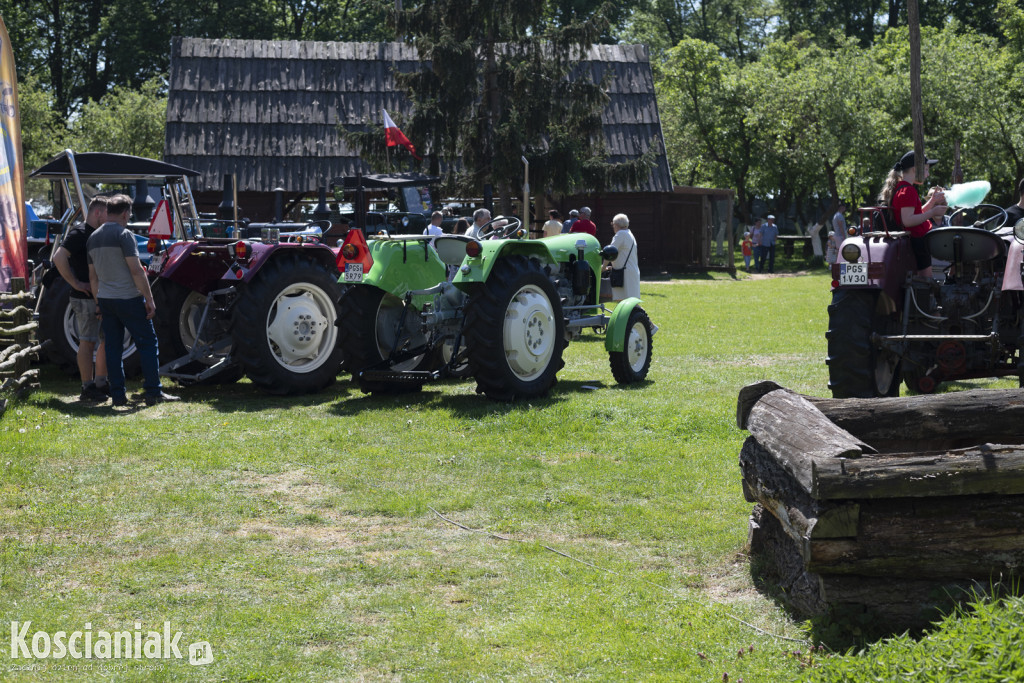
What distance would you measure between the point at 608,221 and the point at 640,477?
83.2 feet

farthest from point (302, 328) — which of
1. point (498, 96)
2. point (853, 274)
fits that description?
point (498, 96)

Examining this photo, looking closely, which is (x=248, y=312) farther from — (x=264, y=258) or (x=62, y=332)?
(x=62, y=332)

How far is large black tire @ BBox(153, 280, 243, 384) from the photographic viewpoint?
37.4 feet

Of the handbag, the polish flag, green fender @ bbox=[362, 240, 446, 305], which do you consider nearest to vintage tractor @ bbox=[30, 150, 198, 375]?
green fender @ bbox=[362, 240, 446, 305]

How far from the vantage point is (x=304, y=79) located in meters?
30.6

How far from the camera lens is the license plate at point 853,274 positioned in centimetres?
883

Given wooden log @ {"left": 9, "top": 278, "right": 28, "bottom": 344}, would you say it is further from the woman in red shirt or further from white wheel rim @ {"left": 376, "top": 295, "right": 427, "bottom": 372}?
the woman in red shirt

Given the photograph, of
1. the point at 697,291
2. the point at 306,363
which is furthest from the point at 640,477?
the point at 697,291

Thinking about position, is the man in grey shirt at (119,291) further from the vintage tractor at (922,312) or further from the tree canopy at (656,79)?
the tree canopy at (656,79)

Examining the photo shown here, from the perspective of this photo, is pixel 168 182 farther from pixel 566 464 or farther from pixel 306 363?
pixel 566 464

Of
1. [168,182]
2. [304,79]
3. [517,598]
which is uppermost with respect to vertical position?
[304,79]

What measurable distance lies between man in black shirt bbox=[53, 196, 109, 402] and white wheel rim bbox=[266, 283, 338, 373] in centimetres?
152

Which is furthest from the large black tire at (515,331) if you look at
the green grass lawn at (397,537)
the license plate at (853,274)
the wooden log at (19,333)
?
the wooden log at (19,333)

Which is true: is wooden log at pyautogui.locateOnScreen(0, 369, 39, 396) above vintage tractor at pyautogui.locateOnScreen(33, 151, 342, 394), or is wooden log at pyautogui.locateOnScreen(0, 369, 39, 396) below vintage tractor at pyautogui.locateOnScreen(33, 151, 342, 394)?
below
